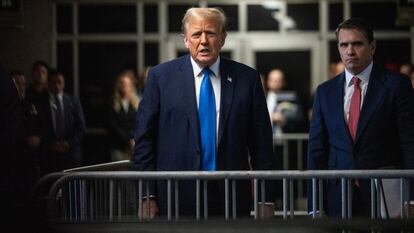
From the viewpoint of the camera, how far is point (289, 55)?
17219 mm

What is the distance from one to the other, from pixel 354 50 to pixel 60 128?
6.86 meters

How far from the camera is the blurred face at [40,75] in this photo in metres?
12.7

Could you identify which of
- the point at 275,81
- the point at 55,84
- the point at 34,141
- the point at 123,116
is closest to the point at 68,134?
the point at 55,84

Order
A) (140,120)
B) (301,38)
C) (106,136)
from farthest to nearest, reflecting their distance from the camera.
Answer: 1. (301,38)
2. (106,136)
3. (140,120)

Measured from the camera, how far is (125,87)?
1445 centimetres

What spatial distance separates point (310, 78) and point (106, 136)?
388 centimetres

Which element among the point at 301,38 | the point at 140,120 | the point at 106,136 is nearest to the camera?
the point at 140,120

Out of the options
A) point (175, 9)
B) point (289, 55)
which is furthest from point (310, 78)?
point (175, 9)

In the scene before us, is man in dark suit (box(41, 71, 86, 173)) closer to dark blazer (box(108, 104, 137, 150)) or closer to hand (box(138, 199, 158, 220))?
dark blazer (box(108, 104, 137, 150))

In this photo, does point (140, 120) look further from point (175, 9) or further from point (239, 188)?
point (175, 9)

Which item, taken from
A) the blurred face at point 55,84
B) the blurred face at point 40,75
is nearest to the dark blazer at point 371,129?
the blurred face at point 40,75

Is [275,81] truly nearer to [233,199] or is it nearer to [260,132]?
[260,132]

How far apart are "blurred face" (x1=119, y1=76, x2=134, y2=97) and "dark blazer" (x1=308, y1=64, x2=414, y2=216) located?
25.7 feet

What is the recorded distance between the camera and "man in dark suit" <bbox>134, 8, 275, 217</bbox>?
6258 mm
